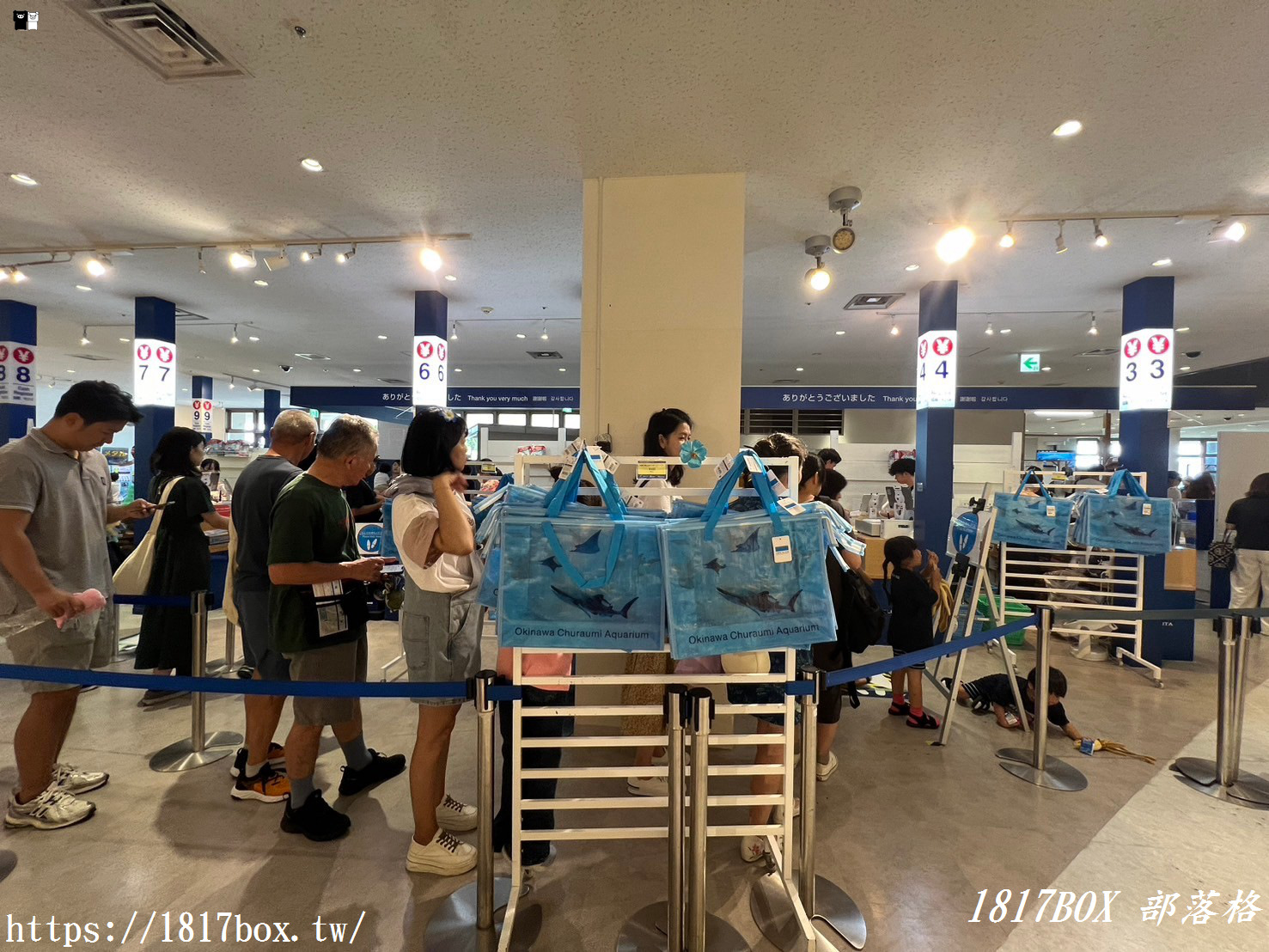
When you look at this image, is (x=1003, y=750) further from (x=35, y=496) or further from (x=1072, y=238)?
(x=35, y=496)

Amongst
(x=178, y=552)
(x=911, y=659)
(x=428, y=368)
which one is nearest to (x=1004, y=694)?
(x=911, y=659)

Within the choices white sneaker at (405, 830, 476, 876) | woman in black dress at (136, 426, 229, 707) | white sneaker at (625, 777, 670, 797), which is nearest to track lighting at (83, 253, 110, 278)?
woman in black dress at (136, 426, 229, 707)

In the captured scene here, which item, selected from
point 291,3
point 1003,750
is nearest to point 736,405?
point 1003,750

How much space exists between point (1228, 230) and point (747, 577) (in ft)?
16.1

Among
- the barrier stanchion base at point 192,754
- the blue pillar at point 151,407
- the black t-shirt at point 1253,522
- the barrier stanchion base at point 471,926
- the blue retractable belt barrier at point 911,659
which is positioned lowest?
the barrier stanchion base at point 192,754

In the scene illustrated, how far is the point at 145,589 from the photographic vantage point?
343cm

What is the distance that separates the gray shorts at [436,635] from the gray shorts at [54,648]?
4.39 ft

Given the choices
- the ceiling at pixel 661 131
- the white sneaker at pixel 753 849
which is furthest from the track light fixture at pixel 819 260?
the white sneaker at pixel 753 849

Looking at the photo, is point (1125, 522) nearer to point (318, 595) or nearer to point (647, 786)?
point (647, 786)

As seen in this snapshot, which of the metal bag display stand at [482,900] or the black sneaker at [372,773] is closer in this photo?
the metal bag display stand at [482,900]

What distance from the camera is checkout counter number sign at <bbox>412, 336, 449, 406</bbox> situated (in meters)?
6.56

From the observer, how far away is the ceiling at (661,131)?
95.3 inches

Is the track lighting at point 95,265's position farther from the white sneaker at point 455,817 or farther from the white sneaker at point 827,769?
the white sneaker at point 827,769

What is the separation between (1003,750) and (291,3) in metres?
4.90
